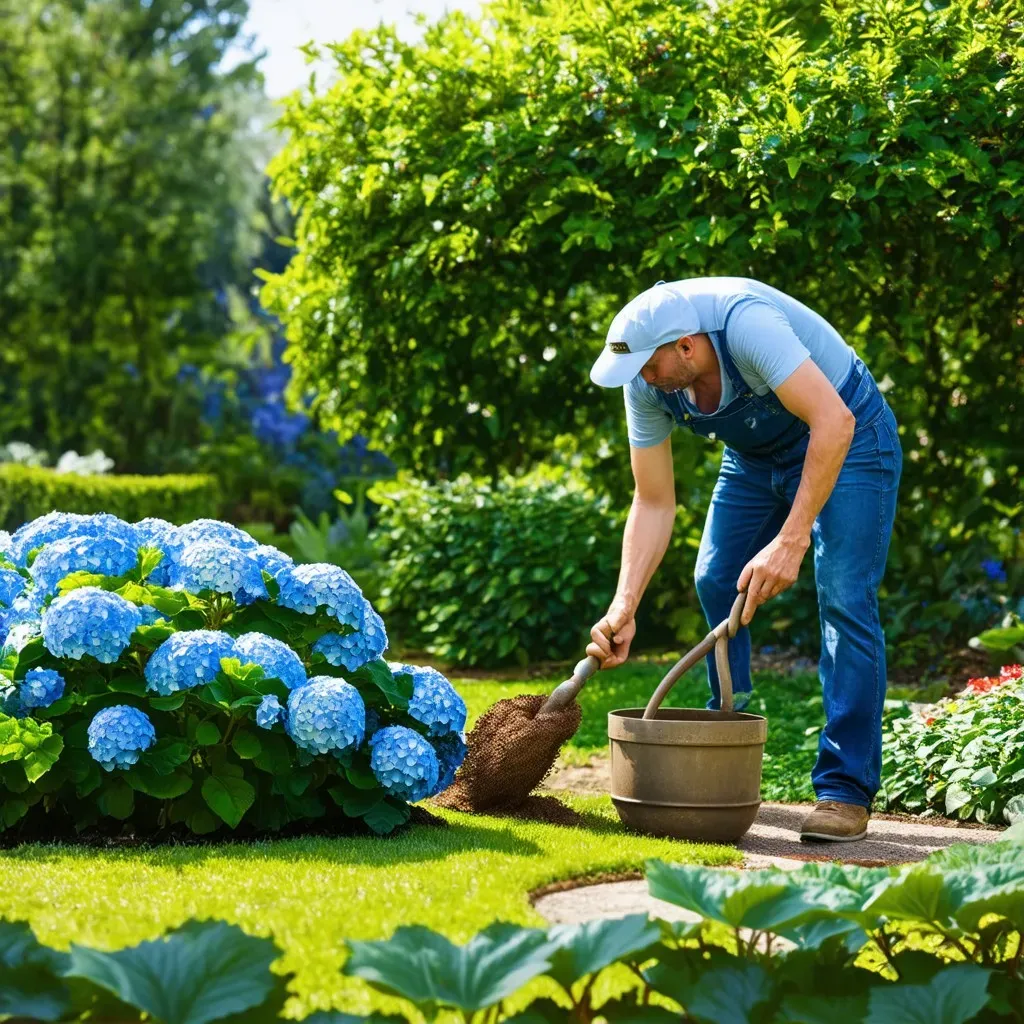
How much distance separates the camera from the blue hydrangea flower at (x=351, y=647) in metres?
3.33

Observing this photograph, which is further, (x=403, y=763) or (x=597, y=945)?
(x=403, y=763)

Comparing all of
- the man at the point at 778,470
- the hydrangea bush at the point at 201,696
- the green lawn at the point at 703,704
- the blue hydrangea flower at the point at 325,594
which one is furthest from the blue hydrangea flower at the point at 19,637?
the green lawn at the point at 703,704

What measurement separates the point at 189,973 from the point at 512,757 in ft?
5.92

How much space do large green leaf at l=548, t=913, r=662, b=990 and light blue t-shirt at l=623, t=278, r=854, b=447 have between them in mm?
1787

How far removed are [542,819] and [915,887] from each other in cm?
166

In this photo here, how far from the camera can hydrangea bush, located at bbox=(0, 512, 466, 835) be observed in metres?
3.04

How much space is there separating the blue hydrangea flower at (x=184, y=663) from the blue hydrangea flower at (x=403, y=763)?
431 millimetres

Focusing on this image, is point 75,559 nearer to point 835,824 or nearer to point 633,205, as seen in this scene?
point 835,824

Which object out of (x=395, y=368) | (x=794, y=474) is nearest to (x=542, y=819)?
(x=794, y=474)

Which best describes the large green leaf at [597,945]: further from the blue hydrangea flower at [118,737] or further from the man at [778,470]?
the man at [778,470]

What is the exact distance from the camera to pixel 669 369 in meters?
3.46

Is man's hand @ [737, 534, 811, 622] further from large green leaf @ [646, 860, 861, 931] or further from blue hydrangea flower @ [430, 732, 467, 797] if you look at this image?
large green leaf @ [646, 860, 861, 931]

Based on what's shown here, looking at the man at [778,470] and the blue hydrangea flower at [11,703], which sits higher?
the man at [778,470]

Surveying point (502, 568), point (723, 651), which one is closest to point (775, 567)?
point (723, 651)
